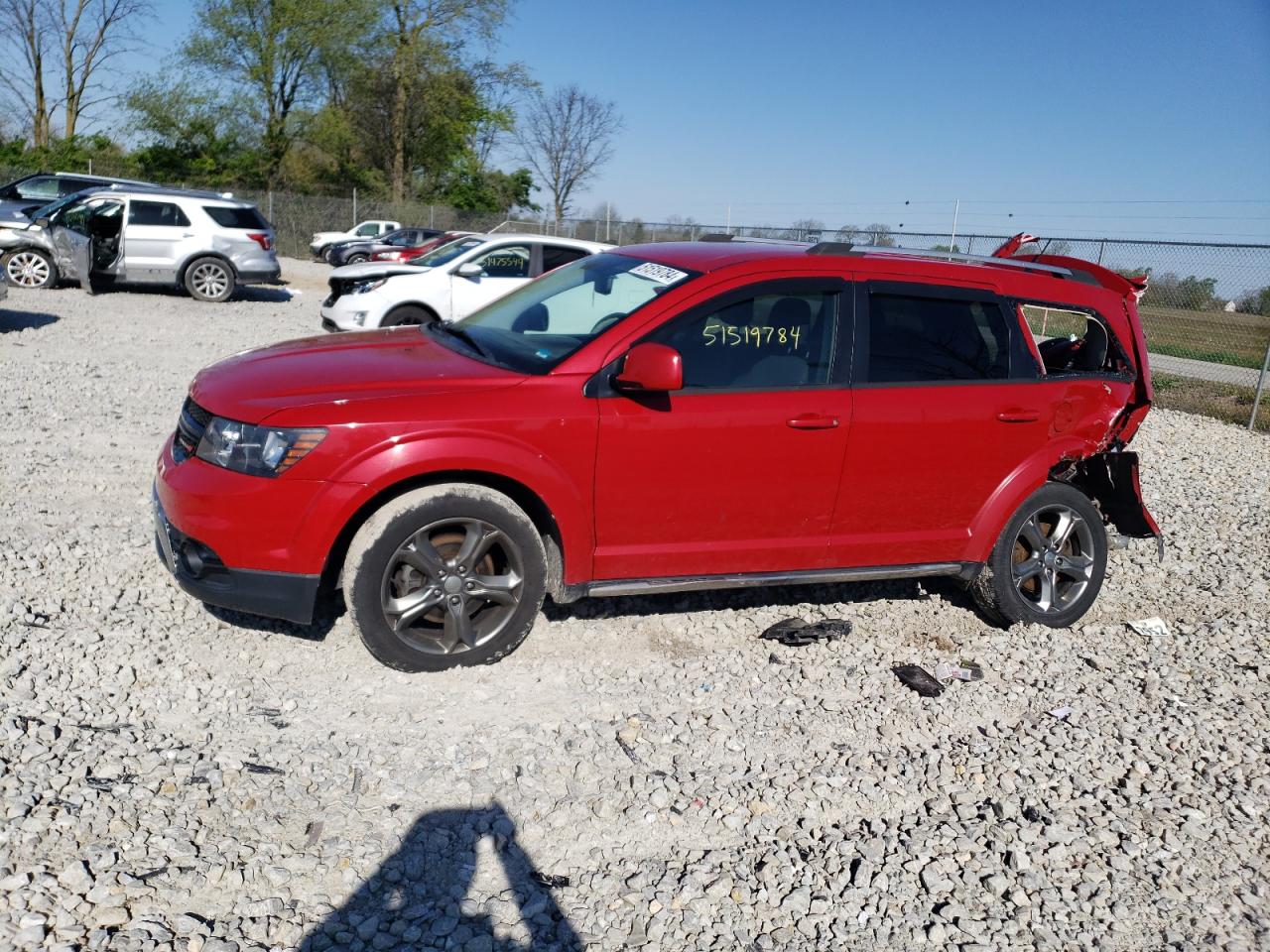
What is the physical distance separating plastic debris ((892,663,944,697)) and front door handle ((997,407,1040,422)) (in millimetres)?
1266

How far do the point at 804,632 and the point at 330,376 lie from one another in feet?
8.30

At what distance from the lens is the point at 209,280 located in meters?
17.5

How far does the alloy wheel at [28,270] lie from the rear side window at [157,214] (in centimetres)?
149

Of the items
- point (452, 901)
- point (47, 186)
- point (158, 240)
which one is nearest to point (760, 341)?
point (452, 901)

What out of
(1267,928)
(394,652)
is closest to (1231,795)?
(1267,928)

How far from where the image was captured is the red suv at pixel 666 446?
4.10 meters

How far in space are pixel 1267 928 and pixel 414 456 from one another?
10.8 feet

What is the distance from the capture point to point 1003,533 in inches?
206

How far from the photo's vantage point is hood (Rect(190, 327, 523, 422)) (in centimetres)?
414

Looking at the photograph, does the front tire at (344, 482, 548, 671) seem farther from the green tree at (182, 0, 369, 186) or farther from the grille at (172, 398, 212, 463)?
the green tree at (182, 0, 369, 186)

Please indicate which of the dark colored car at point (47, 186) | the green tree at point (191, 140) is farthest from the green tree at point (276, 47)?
the dark colored car at point (47, 186)

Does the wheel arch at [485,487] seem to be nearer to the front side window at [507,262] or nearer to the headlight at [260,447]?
the headlight at [260,447]

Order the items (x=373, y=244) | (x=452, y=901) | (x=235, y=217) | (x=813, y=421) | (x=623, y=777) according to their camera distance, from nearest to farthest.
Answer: (x=452, y=901) < (x=623, y=777) < (x=813, y=421) < (x=235, y=217) < (x=373, y=244)

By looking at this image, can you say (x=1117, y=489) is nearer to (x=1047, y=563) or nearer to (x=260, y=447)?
(x=1047, y=563)
